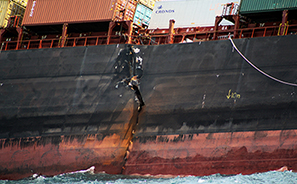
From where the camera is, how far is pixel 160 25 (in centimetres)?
2698

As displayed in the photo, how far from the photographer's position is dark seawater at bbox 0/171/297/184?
1702 cm

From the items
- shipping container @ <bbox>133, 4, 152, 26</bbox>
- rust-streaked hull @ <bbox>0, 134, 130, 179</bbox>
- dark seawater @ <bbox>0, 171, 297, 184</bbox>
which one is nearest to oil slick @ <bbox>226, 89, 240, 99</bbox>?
dark seawater @ <bbox>0, 171, 297, 184</bbox>

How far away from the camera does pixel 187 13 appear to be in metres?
26.4

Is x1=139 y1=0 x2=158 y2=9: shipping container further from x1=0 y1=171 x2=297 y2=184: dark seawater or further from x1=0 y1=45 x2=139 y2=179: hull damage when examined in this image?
x1=0 y1=171 x2=297 y2=184: dark seawater

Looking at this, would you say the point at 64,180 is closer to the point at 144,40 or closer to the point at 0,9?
the point at 144,40

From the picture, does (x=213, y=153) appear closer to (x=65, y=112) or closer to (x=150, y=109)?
(x=150, y=109)

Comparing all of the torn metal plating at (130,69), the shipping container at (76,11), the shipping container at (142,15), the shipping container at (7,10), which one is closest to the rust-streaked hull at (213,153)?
the torn metal plating at (130,69)

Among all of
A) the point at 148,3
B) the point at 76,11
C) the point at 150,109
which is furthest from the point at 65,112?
the point at 148,3

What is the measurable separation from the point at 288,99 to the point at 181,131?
220 inches

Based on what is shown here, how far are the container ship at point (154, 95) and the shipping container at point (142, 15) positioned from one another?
0.80m

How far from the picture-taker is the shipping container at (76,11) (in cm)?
2444

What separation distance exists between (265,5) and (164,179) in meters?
11.1

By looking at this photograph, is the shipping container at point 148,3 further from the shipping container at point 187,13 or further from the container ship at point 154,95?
the container ship at point 154,95

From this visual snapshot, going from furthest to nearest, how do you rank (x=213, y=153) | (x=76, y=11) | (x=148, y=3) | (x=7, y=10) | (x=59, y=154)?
(x=7, y=10)
(x=148, y=3)
(x=76, y=11)
(x=59, y=154)
(x=213, y=153)
